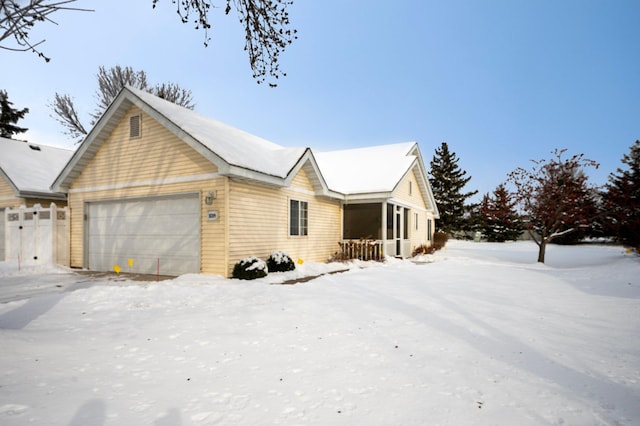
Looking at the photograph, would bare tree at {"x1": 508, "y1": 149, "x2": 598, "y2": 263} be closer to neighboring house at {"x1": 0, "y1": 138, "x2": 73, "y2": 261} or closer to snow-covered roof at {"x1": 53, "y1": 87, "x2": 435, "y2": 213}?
snow-covered roof at {"x1": 53, "y1": 87, "x2": 435, "y2": 213}

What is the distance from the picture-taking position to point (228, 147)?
1070 cm

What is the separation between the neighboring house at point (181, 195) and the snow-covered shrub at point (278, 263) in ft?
1.69

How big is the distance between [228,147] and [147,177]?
314 centimetres

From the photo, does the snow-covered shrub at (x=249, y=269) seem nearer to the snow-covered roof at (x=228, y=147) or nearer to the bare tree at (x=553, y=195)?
Result: the snow-covered roof at (x=228, y=147)

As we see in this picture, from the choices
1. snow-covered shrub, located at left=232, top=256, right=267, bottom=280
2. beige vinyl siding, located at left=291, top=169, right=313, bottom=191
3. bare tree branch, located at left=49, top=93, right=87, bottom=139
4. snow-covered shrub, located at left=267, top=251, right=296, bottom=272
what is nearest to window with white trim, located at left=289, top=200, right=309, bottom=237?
beige vinyl siding, located at left=291, top=169, right=313, bottom=191

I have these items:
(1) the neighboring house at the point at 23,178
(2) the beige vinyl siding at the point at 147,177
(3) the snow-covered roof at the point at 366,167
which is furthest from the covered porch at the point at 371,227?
(1) the neighboring house at the point at 23,178

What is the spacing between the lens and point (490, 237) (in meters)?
40.6

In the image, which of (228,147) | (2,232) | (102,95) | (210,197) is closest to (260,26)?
(210,197)

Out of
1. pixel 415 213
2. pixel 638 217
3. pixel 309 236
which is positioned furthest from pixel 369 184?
pixel 638 217

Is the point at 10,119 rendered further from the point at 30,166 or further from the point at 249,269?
the point at 249,269

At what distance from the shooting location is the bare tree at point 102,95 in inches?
1033

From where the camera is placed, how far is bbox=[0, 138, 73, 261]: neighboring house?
49.1ft

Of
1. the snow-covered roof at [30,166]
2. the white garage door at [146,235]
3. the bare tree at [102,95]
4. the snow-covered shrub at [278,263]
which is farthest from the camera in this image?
the bare tree at [102,95]

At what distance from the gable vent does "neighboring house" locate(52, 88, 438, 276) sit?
3 cm
